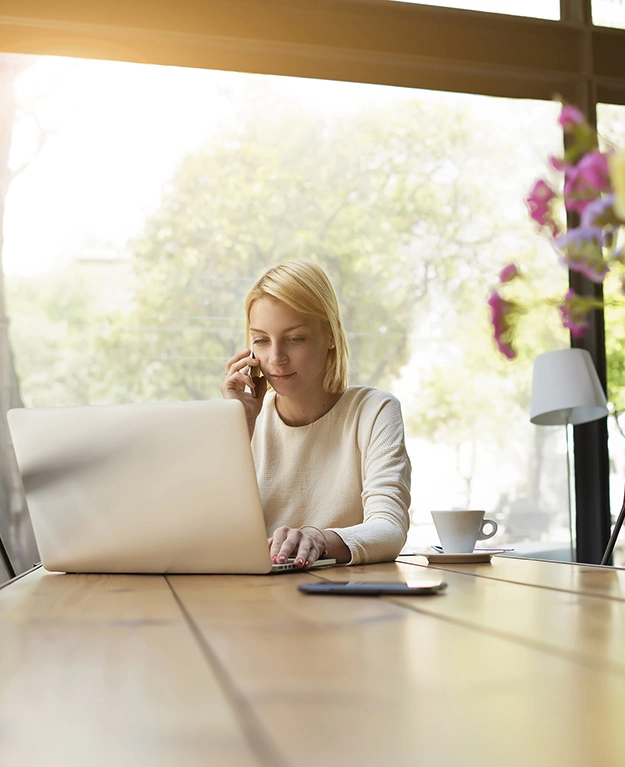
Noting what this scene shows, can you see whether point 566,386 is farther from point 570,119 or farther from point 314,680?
point 570,119

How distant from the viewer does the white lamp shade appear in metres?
3.31

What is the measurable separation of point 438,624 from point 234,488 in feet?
1.58

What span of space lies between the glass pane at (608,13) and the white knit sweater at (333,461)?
120 inches

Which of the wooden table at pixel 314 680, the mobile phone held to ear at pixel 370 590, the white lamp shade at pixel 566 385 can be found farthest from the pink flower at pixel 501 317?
the white lamp shade at pixel 566 385

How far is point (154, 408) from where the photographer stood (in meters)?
1.18

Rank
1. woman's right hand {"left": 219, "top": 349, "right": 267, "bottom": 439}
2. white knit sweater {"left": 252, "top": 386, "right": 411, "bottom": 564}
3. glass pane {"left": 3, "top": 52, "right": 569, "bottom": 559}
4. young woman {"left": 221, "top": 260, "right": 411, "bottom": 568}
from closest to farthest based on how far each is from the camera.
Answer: white knit sweater {"left": 252, "top": 386, "right": 411, "bottom": 564} < young woman {"left": 221, "top": 260, "right": 411, "bottom": 568} < woman's right hand {"left": 219, "top": 349, "right": 267, "bottom": 439} < glass pane {"left": 3, "top": 52, "right": 569, "bottom": 559}

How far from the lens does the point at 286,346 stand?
2.11 m

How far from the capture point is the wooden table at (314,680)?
380 mm

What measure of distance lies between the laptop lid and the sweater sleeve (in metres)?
0.31

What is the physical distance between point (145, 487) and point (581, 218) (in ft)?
3.16

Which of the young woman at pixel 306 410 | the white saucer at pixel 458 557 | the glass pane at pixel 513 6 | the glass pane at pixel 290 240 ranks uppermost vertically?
the glass pane at pixel 513 6

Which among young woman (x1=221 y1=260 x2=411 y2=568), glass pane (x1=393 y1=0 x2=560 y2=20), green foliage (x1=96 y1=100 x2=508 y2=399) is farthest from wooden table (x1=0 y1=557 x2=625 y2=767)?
glass pane (x1=393 y1=0 x2=560 y2=20)

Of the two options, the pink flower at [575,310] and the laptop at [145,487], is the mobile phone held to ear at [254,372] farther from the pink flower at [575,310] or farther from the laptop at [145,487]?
the pink flower at [575,310]

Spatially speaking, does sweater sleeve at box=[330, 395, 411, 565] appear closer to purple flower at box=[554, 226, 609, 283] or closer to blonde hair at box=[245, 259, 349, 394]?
blonde hair at box=[245, 259, 349, 394]
